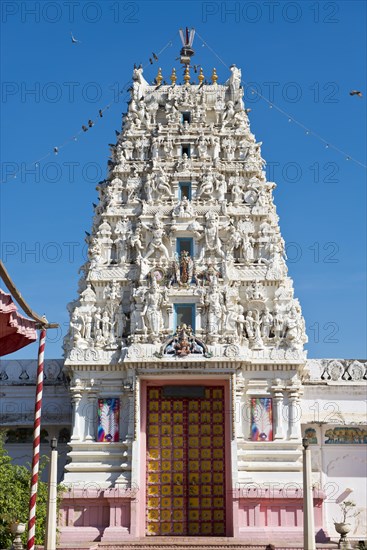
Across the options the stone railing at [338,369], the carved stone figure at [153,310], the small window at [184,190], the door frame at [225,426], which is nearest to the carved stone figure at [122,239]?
the carved stone figure at [153,310]

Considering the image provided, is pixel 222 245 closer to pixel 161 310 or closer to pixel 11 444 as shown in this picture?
pixel 161 310

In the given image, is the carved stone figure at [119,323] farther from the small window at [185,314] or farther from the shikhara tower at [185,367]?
the small window at [185,314]

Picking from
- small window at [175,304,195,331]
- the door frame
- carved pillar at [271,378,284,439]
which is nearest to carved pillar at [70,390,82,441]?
the door frame

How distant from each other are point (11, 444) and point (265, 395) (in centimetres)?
1058

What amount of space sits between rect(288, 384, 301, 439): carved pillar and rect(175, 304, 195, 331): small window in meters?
4.39

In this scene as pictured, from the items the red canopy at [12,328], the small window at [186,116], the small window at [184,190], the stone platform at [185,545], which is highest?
the small window at [186,116]

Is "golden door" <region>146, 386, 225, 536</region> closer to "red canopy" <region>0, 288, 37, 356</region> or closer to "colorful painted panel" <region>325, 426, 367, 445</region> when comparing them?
"colorful painted panel" <region>325, 426, 367, 445</region>

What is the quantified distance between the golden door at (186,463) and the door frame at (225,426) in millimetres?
262

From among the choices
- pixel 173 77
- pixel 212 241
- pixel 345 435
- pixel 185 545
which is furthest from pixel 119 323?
pixel 173 77

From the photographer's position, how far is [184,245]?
102 feet

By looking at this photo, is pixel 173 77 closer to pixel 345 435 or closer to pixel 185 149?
pixel 185 149

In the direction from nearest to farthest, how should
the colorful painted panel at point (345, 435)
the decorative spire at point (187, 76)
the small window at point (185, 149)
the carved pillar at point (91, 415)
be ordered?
the carved pillar at point (91, 415), the colorful painted panel at point (345, 435), the small window at point (185, 149), the decorative spire at point (187, 76)

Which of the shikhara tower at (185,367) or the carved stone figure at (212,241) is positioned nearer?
the shikhara tower at (185,367)

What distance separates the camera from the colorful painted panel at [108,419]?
28.5m
